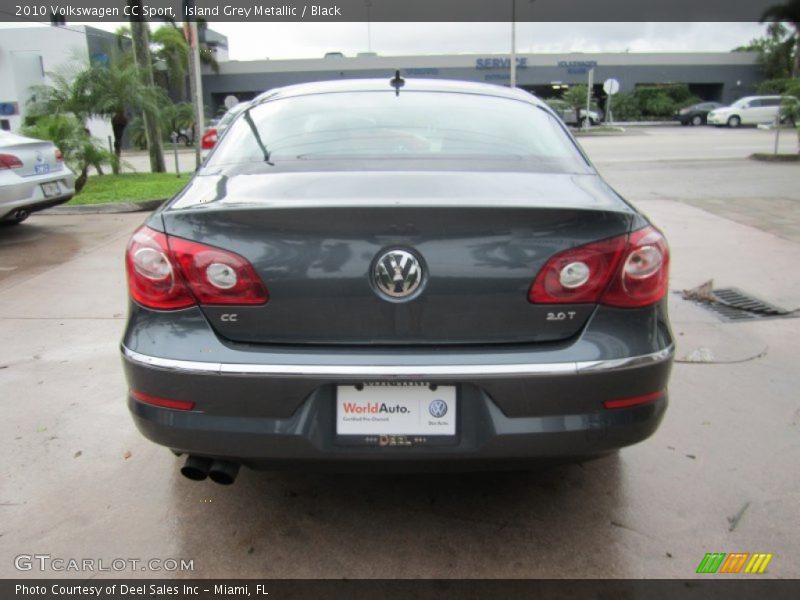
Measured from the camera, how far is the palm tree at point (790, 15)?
1683 inches

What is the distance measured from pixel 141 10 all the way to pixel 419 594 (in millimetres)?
15195

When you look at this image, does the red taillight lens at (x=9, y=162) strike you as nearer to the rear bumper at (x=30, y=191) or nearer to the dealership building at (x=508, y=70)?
the rear bumper at (x=30, y=191)

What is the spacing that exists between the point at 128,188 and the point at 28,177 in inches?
176

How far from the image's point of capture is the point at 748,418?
3.29 meters

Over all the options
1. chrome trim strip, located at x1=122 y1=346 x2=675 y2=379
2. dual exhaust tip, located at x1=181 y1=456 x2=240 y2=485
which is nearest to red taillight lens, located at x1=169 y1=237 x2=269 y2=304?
chrome trim strip, located at x1=122 y1=346 x2=675 y2=379

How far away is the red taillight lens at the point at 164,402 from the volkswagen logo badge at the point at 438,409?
0.71 m

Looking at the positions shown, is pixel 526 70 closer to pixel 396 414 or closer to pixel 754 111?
pixel 754 111

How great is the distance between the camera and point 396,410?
2057mm

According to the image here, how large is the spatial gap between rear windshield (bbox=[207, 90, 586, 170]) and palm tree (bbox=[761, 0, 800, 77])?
4866cm

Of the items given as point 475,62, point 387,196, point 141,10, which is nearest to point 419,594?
point 387,196

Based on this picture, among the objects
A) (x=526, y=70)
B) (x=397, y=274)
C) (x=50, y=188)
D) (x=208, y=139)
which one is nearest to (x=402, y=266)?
(x=397, y=274)

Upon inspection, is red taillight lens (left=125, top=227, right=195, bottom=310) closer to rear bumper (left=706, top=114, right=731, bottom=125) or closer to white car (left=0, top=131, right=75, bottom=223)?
white car (left=0, top=131, right=75, bottom=223)

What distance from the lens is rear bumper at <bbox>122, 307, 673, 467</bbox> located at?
2010 mm

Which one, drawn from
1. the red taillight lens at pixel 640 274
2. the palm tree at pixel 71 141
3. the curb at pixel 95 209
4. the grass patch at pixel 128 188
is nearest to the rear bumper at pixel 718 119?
the grass patch at pixel 128 188
